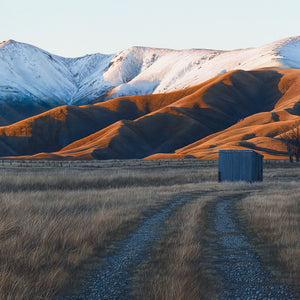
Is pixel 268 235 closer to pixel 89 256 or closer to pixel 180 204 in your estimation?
pixel 89 256

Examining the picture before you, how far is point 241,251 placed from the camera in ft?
27.9

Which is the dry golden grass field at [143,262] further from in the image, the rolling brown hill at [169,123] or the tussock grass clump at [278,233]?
the rolling brown hill at [169,123]

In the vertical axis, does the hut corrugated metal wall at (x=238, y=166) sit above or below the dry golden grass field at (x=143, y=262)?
below

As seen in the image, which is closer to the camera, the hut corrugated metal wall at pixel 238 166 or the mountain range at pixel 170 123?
the hut corrugated metal wall at pixel 238 166

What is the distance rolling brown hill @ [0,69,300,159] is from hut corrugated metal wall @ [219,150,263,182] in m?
69.1

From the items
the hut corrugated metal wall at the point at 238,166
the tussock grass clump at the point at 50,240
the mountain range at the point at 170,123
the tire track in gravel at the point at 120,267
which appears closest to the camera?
the tire track in gravel at the point at 120,267

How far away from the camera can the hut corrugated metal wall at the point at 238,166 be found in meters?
35.4

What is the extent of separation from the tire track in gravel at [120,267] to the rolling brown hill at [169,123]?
9497 centimetres

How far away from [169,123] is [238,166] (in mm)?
112294

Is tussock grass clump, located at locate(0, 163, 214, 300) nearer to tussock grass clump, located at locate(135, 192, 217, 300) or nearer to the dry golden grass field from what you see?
the dry golden grass field

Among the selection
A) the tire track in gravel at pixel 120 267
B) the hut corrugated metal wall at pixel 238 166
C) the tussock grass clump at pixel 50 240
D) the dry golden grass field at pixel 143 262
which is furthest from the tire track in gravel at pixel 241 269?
the hut corrugated metal wall at pixel 238 166

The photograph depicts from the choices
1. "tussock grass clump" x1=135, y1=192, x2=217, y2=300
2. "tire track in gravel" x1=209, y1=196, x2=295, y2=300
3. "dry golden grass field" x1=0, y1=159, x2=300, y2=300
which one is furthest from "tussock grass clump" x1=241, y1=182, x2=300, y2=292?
"tussock grass clump" x1=135, y1=192, x2=217, y2=300

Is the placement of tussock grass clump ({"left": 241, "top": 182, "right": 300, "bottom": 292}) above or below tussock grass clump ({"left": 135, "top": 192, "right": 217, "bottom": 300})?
below

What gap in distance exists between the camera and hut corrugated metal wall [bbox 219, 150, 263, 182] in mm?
35375
